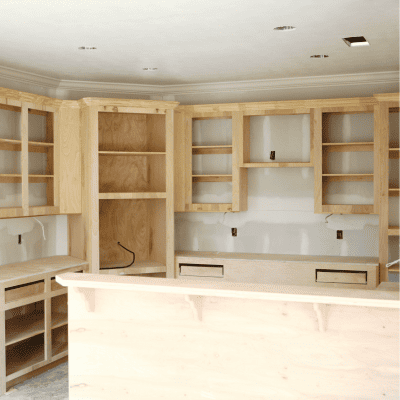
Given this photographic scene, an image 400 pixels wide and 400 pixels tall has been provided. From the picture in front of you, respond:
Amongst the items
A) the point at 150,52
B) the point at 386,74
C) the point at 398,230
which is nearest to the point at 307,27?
the point at 150,52

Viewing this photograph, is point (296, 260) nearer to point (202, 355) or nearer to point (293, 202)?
point (293, 202)

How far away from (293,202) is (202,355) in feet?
9.32

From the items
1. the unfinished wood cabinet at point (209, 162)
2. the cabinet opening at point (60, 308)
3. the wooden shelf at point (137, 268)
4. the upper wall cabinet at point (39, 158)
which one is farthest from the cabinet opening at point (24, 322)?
the unfinished wood cabinet at point (209, 162)

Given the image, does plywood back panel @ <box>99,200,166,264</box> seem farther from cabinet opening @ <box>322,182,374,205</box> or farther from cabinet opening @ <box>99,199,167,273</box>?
cabinet opening @ <box>322,182,374,205</box>

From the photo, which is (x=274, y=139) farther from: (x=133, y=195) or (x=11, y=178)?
(x=11, y=178)

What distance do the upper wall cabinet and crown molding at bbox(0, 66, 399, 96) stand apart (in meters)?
0.38

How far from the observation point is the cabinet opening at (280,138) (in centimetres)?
510

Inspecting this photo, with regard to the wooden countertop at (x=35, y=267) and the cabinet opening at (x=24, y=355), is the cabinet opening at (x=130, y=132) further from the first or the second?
the cabinet opening at (x=24, y=355)

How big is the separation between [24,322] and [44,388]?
→ 2.26 feet

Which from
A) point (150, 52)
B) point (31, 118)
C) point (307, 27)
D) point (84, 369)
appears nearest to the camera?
point (84, 369)

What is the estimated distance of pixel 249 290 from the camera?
7.78ft

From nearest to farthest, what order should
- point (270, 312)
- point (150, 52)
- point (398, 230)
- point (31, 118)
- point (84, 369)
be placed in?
point (270, 312) < point (84, 369) < point (150, 52) < point (398, 230) < point (31, 118)

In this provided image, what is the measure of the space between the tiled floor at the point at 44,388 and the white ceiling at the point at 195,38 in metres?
2.70

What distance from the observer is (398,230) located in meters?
4.51
